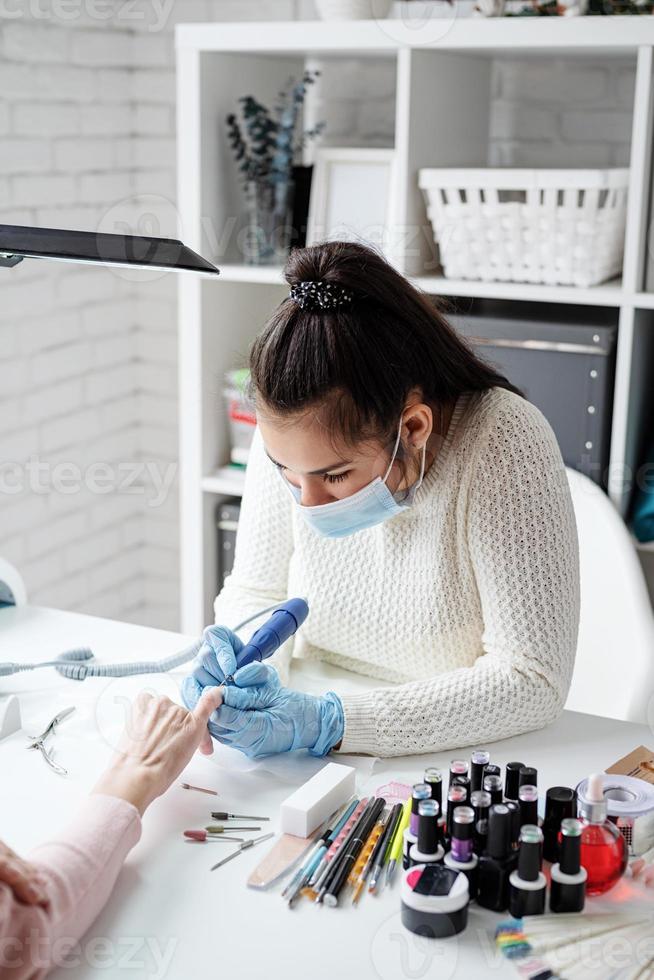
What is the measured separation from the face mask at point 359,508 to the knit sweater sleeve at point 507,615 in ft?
0.29

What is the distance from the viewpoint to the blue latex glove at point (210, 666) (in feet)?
4.15

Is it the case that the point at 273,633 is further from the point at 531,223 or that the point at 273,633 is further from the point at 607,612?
the point at 531,223

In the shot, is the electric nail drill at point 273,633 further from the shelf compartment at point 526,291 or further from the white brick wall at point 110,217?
the white brick wall at point 110,217

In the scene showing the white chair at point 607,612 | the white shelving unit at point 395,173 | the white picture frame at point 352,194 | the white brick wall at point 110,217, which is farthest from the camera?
the white brick wall at point 110,217

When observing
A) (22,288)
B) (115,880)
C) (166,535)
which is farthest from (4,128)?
(115,880)

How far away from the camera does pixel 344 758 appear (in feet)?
4.13

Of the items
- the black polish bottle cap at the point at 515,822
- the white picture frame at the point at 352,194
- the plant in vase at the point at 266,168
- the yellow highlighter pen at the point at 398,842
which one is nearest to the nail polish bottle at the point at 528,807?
the black polish bottle cap at the point at 515,822

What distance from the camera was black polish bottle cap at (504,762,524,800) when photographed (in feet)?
3.52

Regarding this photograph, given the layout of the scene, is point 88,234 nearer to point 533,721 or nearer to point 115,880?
point 115,880

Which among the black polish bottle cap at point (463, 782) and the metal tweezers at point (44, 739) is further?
the metal tweezers at point (44, 739)

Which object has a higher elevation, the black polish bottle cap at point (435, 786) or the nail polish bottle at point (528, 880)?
the black polish bottle cap at point (435, 786)

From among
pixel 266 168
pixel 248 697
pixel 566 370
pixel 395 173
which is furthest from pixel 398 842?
pixel 266 168

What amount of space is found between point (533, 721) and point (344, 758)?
232 millimetres

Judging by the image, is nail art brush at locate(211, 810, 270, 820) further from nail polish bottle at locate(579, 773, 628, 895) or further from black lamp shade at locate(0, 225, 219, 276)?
black lamp shade at locate(0, 225, 219, 276)
